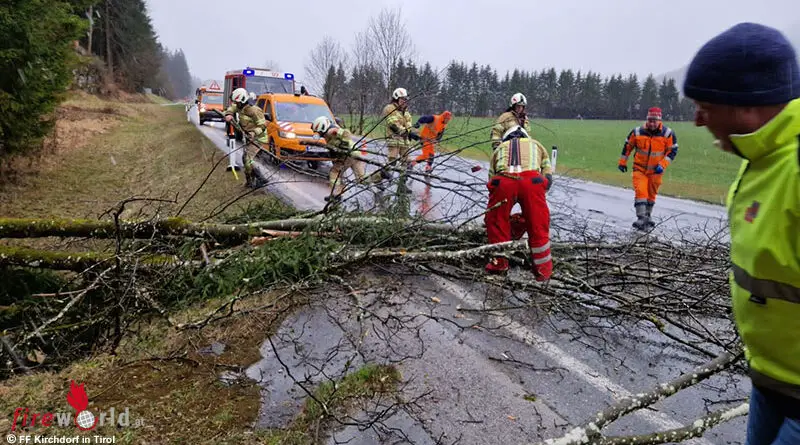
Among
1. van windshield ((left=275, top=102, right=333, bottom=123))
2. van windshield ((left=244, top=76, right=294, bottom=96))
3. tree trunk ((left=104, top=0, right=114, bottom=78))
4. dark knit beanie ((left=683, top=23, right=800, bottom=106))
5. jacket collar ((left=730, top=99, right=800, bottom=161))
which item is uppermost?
tree trunk ((left=104, top=0, right=114, bottom=78))

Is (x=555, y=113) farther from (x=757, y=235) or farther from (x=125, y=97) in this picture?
(x=757, y=235)

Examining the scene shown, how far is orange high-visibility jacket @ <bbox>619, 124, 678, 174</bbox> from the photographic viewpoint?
8.04 meters

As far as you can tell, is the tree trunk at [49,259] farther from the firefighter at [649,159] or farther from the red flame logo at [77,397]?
the firefighter at [649,159]

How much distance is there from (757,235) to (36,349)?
194 inches

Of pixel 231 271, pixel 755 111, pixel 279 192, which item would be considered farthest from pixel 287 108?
pixel 755 111

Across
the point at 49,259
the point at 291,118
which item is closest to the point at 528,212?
the point at 49,259

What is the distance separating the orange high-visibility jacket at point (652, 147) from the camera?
26.4ft

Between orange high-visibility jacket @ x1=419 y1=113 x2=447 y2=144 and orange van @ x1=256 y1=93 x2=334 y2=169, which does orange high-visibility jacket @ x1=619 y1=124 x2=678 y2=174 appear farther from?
orange van @ x1=256 y1=93 x2=334 y2=169

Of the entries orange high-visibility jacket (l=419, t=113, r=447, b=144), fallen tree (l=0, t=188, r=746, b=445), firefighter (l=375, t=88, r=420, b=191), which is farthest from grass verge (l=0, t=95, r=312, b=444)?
orange high-visibility jacket (l=419, t=113, r=447, b=144)

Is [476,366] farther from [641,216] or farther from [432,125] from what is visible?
[432,125]

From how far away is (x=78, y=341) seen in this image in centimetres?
423

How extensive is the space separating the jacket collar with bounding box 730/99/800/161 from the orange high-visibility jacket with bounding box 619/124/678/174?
745 cm

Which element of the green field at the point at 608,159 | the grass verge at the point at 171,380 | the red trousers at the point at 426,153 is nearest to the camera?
the grass verge at the point at 171,380

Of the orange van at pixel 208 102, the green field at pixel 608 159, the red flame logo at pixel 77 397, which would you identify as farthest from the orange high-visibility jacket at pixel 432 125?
the orange van at pixel 208 102
